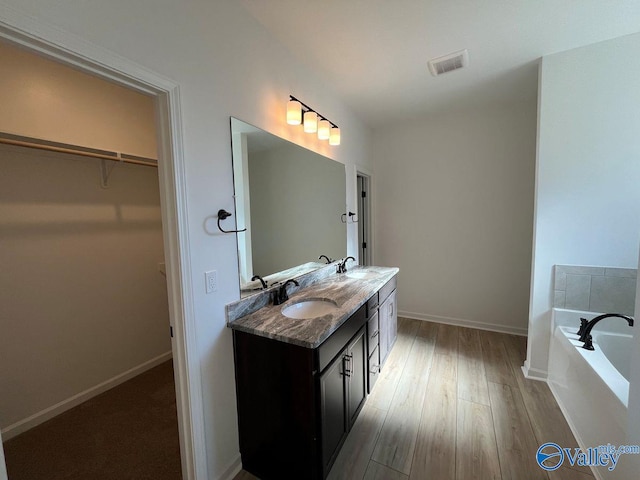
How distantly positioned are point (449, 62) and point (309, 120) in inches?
49.8

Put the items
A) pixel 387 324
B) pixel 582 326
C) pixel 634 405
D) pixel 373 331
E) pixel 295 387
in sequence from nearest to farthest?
pixel 634 405 < pixel 295 387 < pixel 582 326 < pixel 373 331 < pixel 387 324

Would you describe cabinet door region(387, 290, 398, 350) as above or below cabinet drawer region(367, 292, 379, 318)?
below

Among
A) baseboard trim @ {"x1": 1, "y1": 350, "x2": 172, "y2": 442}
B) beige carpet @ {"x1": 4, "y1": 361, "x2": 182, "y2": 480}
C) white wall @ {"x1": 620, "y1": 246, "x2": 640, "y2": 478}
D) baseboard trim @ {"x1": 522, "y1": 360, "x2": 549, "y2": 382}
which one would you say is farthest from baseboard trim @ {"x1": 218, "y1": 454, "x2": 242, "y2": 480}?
→ baseboard trim @ {"x1": 522, "y1": 360, "x2": 549, "y2": 382}

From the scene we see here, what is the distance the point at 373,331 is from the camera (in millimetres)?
2135

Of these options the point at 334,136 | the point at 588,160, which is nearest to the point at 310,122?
the point at 334,136

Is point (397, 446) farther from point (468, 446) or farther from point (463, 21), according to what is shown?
point (463, 21)

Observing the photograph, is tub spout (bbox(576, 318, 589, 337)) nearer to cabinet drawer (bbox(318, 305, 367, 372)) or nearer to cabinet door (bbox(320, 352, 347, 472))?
cabinet drawer (bbox(318, 305, 367, 372))

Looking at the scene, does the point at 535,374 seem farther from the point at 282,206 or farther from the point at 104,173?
the point at 104,173

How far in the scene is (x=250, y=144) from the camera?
5.42 ft

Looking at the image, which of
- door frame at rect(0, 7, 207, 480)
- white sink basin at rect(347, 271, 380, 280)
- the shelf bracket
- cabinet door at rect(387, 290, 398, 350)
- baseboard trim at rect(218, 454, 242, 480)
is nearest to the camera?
door frame at rect(0, 7, 207, 480)

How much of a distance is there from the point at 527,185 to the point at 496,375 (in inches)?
81.4

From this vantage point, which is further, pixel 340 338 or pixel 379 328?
pixel 379 328

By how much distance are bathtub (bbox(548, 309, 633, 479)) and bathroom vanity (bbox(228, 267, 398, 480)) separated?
1.35m

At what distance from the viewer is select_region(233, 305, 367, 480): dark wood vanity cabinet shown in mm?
1301
